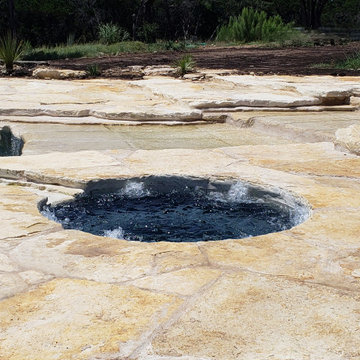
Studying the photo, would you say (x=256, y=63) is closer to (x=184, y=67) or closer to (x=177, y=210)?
(x=184, y=67)

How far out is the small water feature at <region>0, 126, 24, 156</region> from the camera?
231 inches

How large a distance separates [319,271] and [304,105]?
4934 millimetres

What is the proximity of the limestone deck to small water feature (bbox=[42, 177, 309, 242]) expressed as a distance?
0.18 metres

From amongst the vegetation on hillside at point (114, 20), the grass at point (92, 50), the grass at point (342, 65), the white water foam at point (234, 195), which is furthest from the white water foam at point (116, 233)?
the vegetation on hillside at point (114, 20)

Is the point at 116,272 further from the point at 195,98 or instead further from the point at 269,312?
the point at 195,98

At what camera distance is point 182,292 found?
7.78 feet

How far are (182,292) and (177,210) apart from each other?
1515 millimetres

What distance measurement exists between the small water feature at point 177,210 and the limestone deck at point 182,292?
0.18 metres

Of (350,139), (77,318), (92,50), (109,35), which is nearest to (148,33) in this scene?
(109,35)

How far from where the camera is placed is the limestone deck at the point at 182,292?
1.98 meters

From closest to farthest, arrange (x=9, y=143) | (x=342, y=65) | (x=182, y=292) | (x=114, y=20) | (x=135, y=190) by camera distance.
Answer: (x=182, y=292) → (x=135, y=190) → (x=9, y=143) → (x=342, y=65) → (x=114, y=20)

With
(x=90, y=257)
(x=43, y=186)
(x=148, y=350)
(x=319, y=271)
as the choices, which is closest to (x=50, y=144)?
(x=43, y=186)

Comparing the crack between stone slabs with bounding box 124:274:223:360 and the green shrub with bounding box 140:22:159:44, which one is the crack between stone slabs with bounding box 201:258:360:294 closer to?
the crack between stone slabs with bounding box 124:274:223:360

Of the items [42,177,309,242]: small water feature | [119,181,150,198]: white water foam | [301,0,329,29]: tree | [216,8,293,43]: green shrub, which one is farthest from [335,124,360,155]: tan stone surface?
[301,0,329,29]: tree
